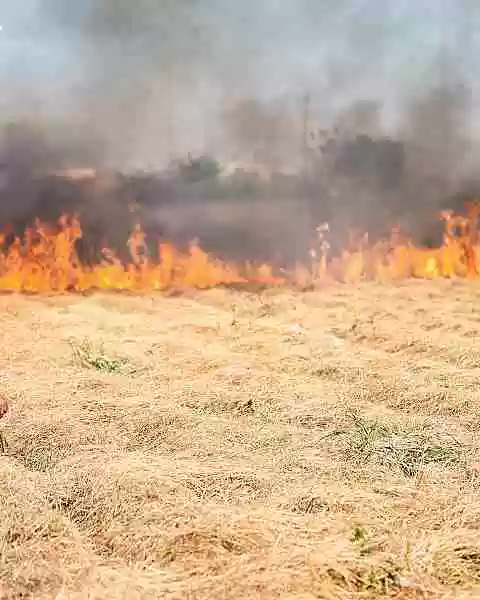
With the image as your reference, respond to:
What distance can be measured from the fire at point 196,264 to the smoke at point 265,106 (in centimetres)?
29

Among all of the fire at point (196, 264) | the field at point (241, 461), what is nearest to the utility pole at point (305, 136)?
the fire at point (196, 264)

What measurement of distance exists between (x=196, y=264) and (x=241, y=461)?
5.35 m

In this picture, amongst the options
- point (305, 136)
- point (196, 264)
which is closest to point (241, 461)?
point (196, 264)

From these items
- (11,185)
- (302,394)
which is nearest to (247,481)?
(302,394)

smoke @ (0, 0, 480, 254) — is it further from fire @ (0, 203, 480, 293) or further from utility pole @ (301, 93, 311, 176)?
fire @ (0, 203, 480, 293)

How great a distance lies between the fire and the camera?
25.3 ft

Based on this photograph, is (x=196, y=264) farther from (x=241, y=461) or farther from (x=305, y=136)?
(x=241, y=461)

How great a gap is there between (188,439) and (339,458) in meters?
0.73

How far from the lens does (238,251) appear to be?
26.9 feet

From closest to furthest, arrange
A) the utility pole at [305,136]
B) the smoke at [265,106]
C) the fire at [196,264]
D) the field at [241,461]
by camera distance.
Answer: the field at [241,461], the fire at [196,264], the smoke at [265,106], the utility pole at [305,136]

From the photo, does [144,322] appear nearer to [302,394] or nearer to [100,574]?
[302,394]

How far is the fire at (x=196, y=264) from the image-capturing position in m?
7.70

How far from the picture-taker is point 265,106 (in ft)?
28.1

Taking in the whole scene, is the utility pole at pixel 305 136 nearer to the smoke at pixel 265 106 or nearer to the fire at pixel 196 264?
the smoke at pixel 265 106
